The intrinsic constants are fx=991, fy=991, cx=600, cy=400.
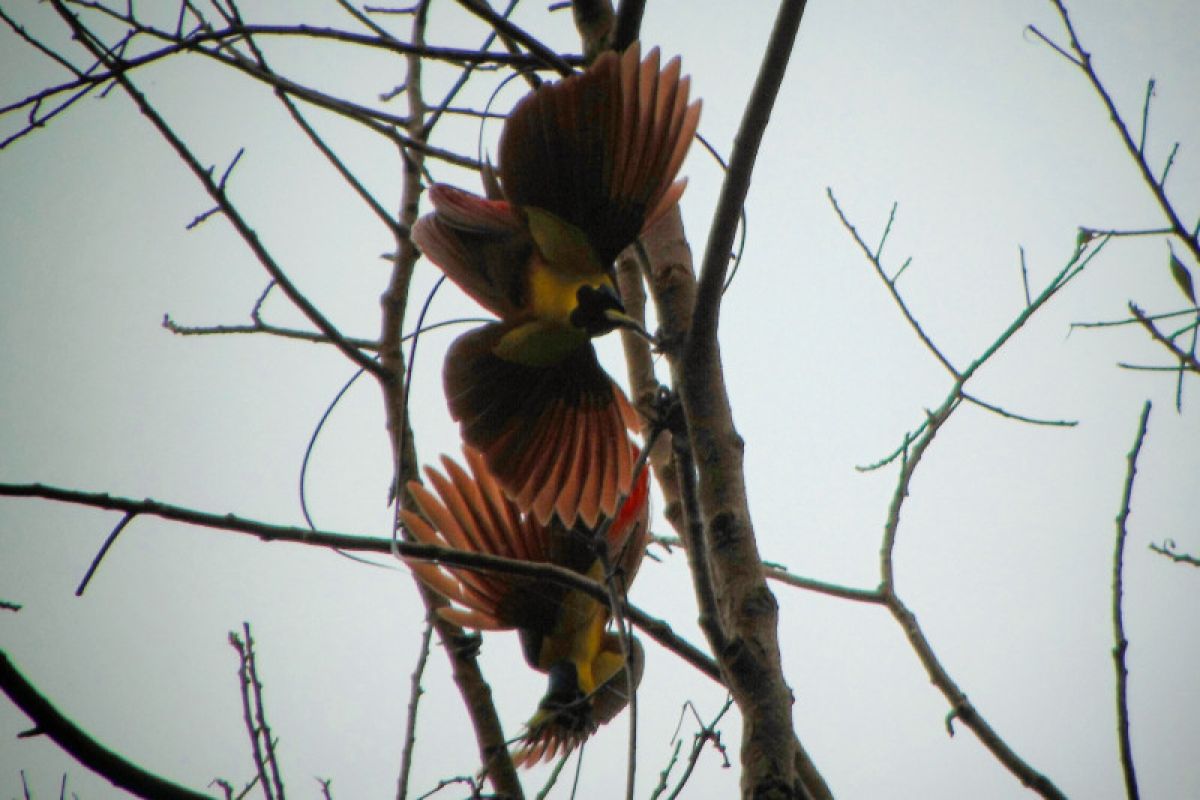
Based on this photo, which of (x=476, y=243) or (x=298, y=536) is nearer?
(x=298, y=536)

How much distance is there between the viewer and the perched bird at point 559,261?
1.12 metres

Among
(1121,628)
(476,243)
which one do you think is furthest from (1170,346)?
(476,243)

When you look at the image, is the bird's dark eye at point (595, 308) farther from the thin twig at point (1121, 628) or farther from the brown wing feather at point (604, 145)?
the thin twig at point (1121, 628)

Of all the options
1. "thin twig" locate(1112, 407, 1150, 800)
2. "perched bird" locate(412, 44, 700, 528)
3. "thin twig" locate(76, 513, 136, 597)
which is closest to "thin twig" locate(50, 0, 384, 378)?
"perched bird" locate(412, 44, 700, 528)

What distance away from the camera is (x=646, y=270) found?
3.66 feet

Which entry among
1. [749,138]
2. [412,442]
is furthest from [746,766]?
[412,442]

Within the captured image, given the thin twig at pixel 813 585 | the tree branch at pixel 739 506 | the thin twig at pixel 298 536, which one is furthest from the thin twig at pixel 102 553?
the thin twig at pixel 813 585

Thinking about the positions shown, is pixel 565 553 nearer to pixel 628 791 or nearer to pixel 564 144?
pixel 564 144

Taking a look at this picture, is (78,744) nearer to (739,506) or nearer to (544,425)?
(739,506)

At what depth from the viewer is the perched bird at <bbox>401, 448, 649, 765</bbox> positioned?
1.41 m

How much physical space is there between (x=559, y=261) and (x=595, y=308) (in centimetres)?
7

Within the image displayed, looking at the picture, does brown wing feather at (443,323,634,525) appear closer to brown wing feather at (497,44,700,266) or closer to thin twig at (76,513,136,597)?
brown wing feather at (497,44,700,266)

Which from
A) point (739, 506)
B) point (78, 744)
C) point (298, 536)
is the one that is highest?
point (739, 506)

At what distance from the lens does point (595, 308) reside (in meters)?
1.24
